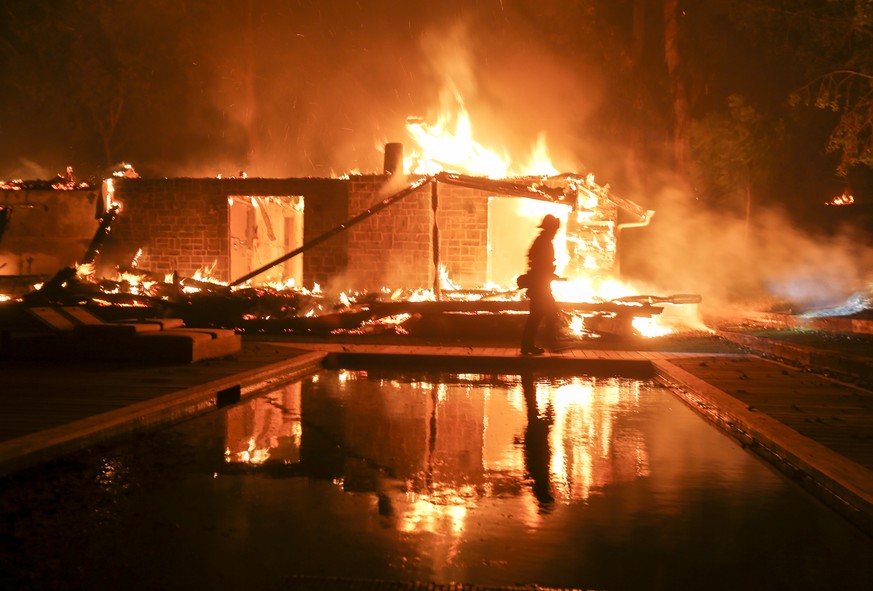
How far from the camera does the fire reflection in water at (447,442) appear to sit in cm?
480

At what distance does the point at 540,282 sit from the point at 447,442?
5.23m

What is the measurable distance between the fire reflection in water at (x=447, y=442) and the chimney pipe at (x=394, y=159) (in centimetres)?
804

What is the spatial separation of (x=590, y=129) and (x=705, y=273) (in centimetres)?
724

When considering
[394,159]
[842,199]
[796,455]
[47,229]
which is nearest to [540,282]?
[796,455]

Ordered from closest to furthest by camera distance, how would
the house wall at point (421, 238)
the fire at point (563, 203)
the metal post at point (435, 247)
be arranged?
the metal post at point (435, 247) < the fire at point (563, 203) < the house wall at point (421, 238)

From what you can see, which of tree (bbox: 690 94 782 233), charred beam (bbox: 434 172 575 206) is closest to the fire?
charred beam (bbox: 434 172 575 206)

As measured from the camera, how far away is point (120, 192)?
1778 cm

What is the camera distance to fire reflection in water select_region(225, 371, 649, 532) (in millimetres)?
4805

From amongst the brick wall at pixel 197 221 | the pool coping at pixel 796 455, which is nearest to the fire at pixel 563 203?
the brick wall at pixel 197 221

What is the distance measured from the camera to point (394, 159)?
54.4ft

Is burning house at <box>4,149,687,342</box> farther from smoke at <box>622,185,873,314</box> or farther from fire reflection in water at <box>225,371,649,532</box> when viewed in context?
smoke at <box>622,185,873,314</box>

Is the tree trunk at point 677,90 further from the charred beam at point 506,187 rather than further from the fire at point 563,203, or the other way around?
the charred beam at point 506,187

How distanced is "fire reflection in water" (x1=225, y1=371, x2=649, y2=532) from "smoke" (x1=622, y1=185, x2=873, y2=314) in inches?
757

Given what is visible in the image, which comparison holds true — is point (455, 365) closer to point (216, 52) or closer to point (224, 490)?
point (224, 490)
